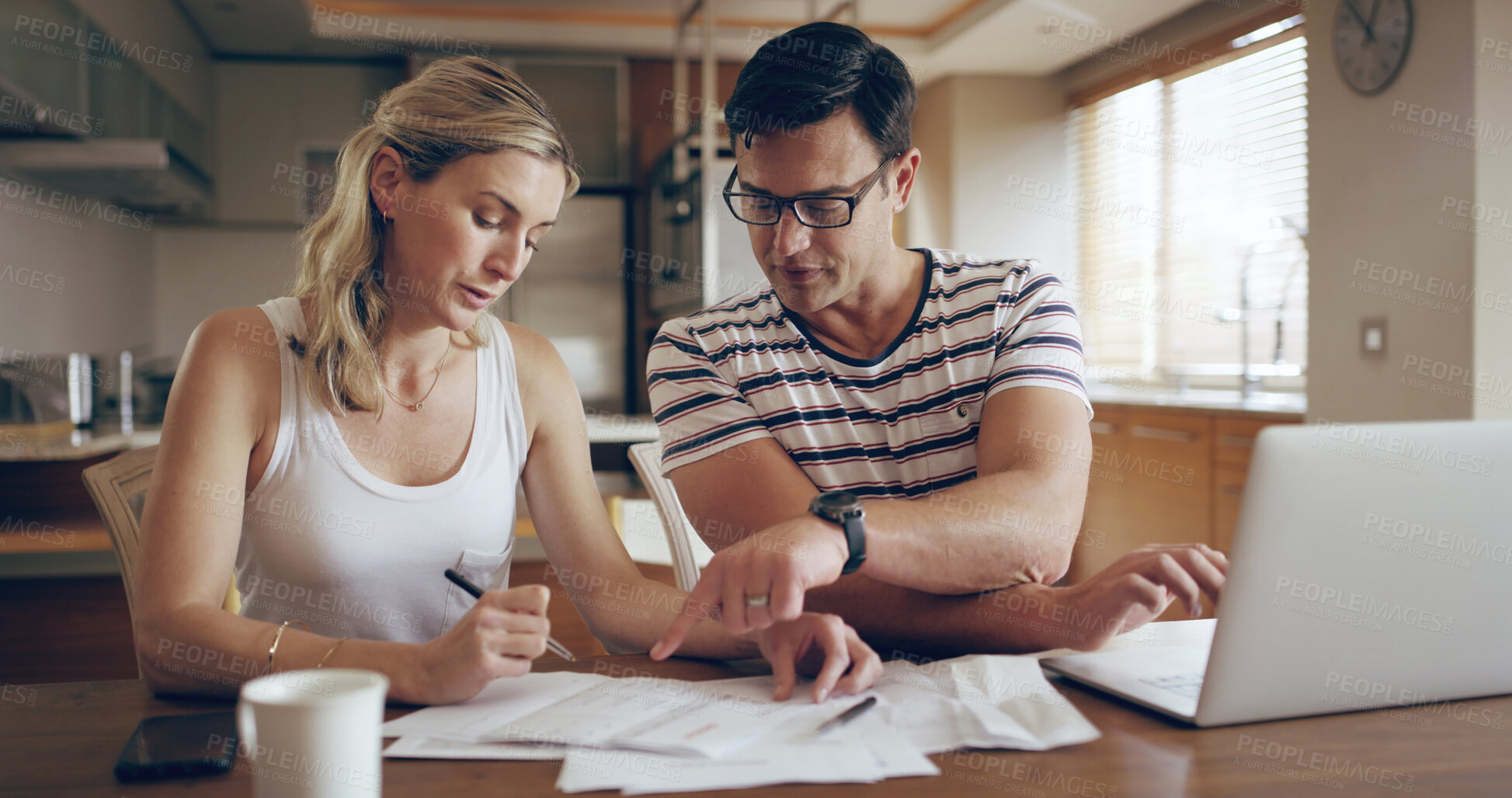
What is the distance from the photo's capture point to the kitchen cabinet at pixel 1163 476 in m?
3.26

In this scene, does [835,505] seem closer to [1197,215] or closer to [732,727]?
[732,727]

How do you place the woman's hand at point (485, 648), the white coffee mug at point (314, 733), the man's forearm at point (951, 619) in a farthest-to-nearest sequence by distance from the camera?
the man's forearm at point (951, 619), the woman's hand at point (485, 648), the white coffee mug at point (314, 733)

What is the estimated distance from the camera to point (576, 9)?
4785 millimetres

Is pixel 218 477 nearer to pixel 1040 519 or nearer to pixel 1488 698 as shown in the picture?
pixel 1040 519

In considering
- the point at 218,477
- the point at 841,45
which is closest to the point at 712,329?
the point at 841,45

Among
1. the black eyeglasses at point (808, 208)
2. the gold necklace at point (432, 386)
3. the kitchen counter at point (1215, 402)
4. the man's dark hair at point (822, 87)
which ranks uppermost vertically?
the man's dark hair at point (822, 87)

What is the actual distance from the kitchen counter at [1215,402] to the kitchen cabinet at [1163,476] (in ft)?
0.03

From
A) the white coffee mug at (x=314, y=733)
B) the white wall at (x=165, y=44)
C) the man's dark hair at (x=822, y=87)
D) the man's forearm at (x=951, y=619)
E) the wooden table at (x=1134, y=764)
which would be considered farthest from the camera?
the white wall at (x=165, y=44)

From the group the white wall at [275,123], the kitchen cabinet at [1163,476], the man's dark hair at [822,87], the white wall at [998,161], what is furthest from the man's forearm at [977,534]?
the white wall at [275,123]

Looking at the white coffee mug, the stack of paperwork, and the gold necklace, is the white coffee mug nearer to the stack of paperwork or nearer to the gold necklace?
the stack of paperwork

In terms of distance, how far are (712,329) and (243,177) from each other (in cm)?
442

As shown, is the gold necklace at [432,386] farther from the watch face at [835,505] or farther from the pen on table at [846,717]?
the pen on table at [846,717]

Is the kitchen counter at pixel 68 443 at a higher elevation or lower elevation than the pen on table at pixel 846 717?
higher

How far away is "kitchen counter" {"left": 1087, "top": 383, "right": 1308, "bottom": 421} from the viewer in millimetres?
3107
